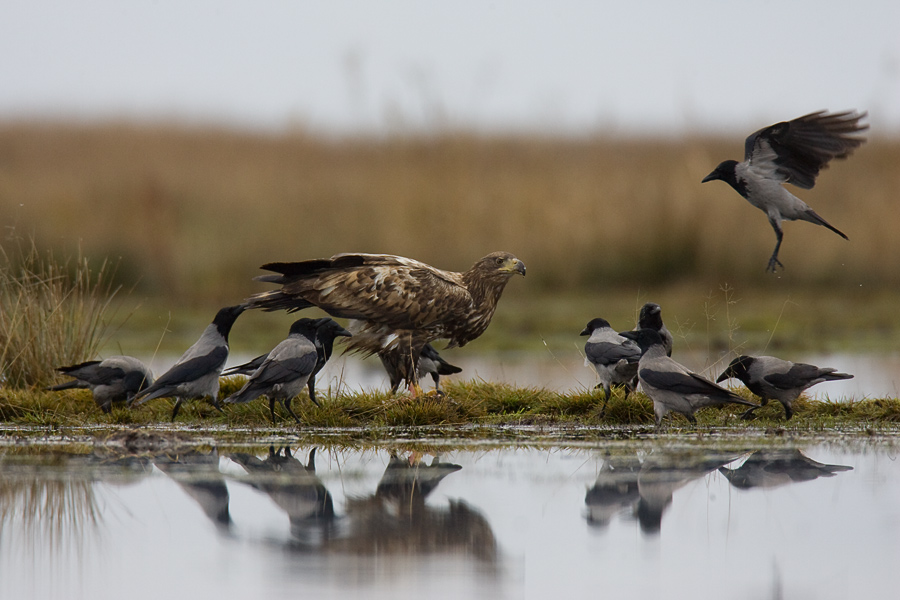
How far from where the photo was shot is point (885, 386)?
10.1m

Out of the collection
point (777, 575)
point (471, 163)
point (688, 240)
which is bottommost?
point (777, 575)

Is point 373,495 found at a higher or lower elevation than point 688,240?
lower

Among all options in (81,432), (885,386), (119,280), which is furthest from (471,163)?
(81,432)

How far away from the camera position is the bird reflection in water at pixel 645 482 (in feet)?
17.3

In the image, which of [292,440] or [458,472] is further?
[292,440]

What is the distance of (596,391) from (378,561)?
180 inches

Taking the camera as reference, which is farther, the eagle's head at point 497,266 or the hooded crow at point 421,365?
the eagle's head at point 497,266

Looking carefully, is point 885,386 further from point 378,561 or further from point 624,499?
point 378,561

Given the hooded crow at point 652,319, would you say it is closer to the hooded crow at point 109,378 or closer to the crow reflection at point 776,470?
the crow reflection at point 776,470

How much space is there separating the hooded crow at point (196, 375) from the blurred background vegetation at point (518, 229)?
7312mm

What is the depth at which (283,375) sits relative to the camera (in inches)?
305

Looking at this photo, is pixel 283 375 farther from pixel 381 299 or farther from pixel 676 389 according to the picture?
pixel 676 389

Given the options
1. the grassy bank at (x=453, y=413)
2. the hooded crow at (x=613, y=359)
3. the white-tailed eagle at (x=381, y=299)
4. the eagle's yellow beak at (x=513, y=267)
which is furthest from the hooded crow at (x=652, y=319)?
the white-tailed eagle at (x=381, y=299)

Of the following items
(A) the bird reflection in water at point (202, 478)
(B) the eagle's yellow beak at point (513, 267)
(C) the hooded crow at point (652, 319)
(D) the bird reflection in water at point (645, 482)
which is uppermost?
(B) the eagle's yellow beak at point (513, 267)
